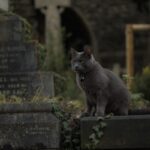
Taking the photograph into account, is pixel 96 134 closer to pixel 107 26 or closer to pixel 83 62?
pixel 83 62

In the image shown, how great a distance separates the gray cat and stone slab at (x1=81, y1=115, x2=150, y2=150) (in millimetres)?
368

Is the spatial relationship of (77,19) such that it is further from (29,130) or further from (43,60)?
(29,130)

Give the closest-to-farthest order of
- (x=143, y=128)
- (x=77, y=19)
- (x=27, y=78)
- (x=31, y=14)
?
(x=143, y=128), (x=27, y=78), (x=31, y=14), (x=77, y=19)

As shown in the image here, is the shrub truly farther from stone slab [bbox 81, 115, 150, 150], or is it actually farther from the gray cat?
stone slab [bbox 81, 115, 150, 150]

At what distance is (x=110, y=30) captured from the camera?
26.5 meters

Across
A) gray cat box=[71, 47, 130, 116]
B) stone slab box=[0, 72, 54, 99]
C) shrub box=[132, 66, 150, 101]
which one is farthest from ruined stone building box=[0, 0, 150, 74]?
gray cat box=[71, 47, 130, 116]

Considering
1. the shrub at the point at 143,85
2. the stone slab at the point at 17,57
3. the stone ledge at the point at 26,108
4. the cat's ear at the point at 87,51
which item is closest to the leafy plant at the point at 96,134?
the stone ledge at the point at 26,108

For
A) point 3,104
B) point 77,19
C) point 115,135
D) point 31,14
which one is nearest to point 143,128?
point 115,135

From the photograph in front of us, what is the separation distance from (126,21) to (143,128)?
51.4 ft

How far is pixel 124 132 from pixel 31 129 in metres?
1.33

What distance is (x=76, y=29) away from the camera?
26703 mm

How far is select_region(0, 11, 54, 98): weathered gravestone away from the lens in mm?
13891

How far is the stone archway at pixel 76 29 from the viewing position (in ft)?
85.1

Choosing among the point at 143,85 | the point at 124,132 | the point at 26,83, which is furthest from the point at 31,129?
the point at 143,85
